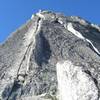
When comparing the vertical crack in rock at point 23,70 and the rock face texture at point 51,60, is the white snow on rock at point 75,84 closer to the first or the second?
the rock face texture at point 51,60

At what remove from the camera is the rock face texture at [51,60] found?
25170 mm

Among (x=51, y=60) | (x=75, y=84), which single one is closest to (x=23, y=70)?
(x=51, y=60)

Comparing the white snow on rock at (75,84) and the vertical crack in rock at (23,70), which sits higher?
the vertical crack in rock at (23,70)

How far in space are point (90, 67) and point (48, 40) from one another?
12468mm

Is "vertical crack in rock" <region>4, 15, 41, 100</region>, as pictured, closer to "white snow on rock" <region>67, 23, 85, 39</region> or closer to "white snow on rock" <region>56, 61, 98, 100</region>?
"white snow on rock" <region>67, 23, 85, 39</region>

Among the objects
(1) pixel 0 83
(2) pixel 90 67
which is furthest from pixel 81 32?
(2) pixel 90 67

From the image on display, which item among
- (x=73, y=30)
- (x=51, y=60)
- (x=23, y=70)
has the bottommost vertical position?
(x=23, y=70)

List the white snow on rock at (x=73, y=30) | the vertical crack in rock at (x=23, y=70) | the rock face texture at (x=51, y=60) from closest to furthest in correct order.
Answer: the rock face texture at (x=51, y=60) → the vertical crack in rock at (x=23, y=70) → the white snow on rock at (x=73, y=30)

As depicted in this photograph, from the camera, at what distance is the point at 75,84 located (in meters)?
24.7

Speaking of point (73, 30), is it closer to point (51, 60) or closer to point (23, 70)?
point (51, 60)

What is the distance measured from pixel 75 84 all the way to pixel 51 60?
34.1ft

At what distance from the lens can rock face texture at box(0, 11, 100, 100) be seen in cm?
2517

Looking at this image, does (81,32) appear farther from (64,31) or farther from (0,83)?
(0,83)

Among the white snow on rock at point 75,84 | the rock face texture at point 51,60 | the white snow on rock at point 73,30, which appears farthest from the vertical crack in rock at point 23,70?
the white snow on rock at point 75,84
